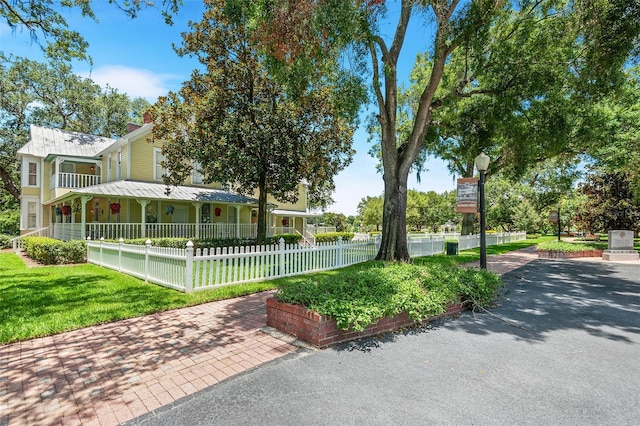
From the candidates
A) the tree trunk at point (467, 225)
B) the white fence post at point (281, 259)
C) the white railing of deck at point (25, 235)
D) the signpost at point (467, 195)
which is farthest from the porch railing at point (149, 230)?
the tree trunk at point (467, 225)

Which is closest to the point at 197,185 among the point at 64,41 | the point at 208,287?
the point at 64,41

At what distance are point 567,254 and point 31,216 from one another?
1321 inches

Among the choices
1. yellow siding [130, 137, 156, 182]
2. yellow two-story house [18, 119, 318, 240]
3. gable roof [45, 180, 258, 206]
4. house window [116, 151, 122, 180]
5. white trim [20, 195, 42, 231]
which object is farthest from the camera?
white trim [20, 195, 42, 231]

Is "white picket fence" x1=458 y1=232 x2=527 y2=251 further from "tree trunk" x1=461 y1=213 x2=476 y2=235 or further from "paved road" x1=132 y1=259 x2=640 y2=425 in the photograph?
"paved road" x1=132 y1=259 x2=640 y2=425

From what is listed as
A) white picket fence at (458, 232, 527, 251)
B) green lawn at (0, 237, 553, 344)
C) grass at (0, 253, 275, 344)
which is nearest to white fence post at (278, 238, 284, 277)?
green lawn at (0, 237, 553, 344)

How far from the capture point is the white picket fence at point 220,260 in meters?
7.66

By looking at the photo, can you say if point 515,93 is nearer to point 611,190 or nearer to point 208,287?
point 208,287

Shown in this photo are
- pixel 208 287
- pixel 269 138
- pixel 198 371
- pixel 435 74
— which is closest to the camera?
pixel 198 371

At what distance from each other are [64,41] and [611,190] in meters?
32.0

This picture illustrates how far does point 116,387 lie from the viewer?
3365 millimetres

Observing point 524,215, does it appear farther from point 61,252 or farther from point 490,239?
point 61,252

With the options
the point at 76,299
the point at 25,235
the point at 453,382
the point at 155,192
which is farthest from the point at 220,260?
the point at 25,235

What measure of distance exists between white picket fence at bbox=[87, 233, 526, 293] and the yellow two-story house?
13.9 ft

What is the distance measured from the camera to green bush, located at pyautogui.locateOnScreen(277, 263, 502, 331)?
449 cm
